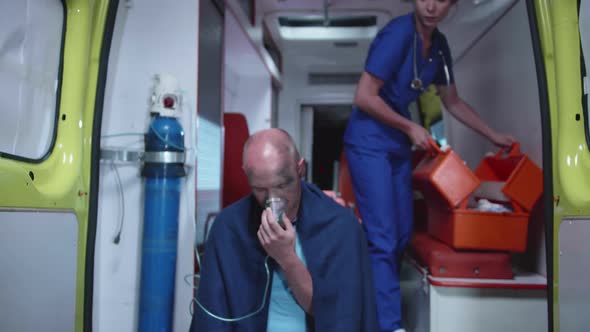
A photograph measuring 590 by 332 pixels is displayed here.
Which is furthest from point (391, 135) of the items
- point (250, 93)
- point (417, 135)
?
point (250, 93)

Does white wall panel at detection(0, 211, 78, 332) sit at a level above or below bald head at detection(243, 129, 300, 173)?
below

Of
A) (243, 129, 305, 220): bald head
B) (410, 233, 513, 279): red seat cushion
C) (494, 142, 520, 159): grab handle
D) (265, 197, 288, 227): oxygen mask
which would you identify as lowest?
(410, 233, 513, 279): red seat cushion

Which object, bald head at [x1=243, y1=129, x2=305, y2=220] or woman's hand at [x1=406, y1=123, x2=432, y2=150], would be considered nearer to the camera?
bald head at [x1=243, y1=129, x2=305, y2=220]

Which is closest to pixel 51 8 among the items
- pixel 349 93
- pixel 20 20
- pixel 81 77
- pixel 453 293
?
pixel 20 20

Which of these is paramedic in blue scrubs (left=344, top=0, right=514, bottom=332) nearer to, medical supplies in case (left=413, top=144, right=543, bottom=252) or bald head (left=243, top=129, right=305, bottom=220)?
medical supplies in case (left=413, top=144, right=543, bottom=252)

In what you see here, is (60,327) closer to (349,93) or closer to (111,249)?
(111,249)

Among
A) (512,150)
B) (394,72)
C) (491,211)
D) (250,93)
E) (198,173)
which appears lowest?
(491,211)

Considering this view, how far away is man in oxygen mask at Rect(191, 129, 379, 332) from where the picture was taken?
1.29 meters

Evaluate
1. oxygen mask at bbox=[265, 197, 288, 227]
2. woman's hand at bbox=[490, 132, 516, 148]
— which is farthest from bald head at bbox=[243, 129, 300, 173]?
woman's hand at bbox=[490, 132, 516, 148]

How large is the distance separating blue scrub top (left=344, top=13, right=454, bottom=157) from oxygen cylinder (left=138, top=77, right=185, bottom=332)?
2.85 ft

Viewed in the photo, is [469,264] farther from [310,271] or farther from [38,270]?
[38,270]

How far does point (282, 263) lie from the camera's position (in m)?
1.26

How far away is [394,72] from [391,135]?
0.30 metres

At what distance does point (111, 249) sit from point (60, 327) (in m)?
0.78
